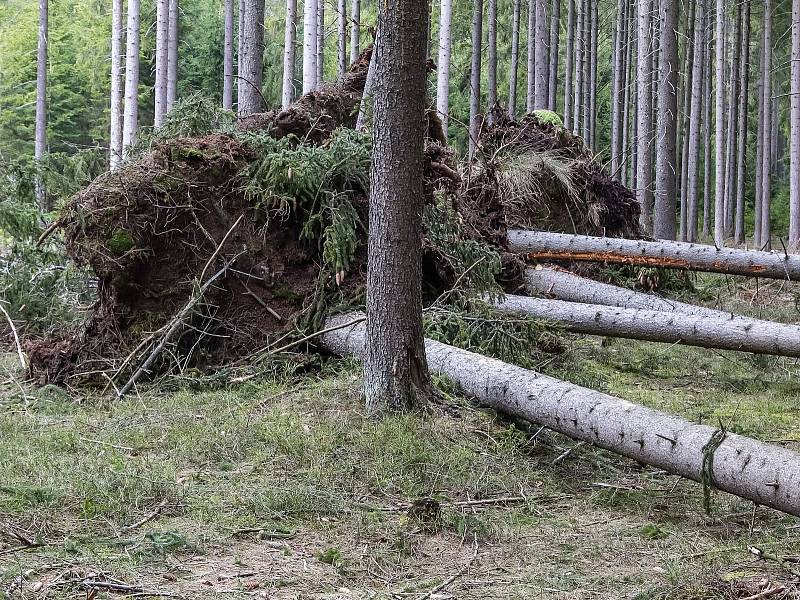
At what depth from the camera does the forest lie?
3.97m

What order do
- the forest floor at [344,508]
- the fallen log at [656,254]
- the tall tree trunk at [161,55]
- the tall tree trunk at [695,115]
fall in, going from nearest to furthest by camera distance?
1. the forest floor at [344,508]
2. the fallen log at [656,254]
3. the tall tree trunk at [161,55]
4. the tall tree trunk at [695,115]

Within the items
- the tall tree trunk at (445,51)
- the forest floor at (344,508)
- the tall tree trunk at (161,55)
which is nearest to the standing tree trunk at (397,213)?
the forest floor at (344,508)

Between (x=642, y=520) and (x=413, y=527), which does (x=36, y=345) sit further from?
(x=642, y=520)

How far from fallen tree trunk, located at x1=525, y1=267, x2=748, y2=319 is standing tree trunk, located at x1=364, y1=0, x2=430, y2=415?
467cm

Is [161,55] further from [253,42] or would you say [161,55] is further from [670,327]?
[670,327]

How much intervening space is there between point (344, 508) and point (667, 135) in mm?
13318

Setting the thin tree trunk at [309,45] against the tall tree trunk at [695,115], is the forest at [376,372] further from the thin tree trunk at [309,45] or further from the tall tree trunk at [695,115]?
the tall tree trunk at [695,115]

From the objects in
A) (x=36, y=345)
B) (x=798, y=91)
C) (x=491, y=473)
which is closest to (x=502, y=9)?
(x=798, y=91)

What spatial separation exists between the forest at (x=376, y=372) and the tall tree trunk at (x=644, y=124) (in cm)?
287

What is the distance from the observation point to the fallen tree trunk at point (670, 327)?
26.1ft

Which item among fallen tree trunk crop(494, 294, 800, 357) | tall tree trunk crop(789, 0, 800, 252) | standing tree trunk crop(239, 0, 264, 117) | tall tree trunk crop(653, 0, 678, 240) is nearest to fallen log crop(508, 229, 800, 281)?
fallen tree trunk crop(494, 294, 800, 357)

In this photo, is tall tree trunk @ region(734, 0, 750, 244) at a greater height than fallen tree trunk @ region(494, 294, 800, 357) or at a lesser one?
greater

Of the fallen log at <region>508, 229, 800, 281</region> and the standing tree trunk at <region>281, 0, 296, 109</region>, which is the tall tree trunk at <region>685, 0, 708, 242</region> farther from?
the fallen log at <region>508, 229, 800, 281</region>

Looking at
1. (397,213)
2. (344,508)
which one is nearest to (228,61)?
(397,213)
